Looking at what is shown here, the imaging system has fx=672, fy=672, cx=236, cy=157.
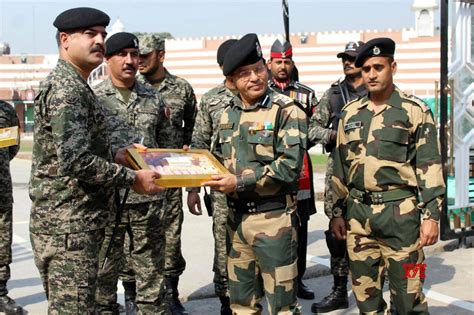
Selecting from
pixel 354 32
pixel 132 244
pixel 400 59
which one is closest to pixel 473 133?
pixel 132 244

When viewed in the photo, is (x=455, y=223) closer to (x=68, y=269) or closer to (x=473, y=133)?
(x=473, y=133)

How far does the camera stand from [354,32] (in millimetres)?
60531

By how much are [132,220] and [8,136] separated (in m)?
1.42

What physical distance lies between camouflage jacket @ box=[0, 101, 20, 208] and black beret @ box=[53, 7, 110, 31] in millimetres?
2485

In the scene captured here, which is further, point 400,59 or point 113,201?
point 400,59

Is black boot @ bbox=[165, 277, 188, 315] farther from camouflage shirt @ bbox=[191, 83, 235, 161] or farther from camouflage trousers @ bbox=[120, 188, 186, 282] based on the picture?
camouflage shirt @ bbox=[191, 83, 235, 161]

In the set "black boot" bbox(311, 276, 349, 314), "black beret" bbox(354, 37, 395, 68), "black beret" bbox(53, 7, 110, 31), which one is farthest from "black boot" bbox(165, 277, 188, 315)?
"black beret" bbox(53, 7, 110, 31)

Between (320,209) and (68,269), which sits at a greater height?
(68,269)

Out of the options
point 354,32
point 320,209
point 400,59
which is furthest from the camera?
point 354,32

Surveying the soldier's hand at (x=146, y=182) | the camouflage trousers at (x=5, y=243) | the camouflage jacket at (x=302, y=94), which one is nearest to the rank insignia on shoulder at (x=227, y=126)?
the soldier's hand at (x=146, y=182)

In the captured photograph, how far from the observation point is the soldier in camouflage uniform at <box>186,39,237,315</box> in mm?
5004

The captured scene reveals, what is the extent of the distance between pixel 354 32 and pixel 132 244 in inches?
2302

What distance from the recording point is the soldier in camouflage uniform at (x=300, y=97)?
5480mm

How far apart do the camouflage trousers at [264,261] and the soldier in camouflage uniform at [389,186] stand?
486 mm
